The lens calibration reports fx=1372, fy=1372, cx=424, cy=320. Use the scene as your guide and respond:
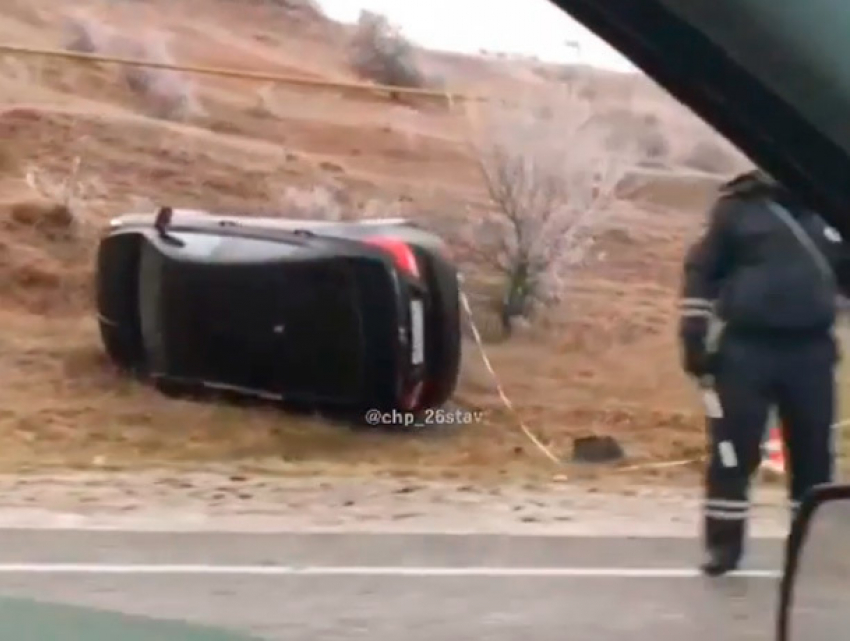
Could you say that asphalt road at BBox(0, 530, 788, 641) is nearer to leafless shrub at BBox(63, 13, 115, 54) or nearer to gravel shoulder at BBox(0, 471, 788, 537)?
gravel shoulder at BBox(0, 471, 788, 537)

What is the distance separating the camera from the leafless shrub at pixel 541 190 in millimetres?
1950

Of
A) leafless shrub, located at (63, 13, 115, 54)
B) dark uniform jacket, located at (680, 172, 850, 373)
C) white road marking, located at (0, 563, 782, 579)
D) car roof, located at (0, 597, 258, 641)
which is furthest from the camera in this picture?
leafless shrub, located at (63, 13, 115, 54)

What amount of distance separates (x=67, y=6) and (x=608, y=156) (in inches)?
32.2

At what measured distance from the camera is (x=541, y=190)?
6.48 feet

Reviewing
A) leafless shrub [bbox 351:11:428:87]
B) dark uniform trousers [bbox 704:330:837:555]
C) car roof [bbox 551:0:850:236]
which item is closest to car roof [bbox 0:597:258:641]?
car roof [bbox 551:0:850:236]

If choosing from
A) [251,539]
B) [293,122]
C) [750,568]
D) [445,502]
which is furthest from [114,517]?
[750,568]

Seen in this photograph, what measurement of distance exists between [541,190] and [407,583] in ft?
1.98

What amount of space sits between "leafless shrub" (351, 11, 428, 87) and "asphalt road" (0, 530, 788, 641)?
670mm

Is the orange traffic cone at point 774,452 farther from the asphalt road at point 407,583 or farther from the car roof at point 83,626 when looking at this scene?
the car roof at point 83,626

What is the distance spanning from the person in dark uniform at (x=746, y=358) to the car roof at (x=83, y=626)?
83 cm

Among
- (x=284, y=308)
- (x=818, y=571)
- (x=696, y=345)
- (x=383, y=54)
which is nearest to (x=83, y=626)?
(x=818, y=571)

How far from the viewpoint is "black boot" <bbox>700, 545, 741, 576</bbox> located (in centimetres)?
174

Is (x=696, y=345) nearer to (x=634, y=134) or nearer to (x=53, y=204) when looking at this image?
(x=634, y=134)

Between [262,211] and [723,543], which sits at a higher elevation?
[262,211]
